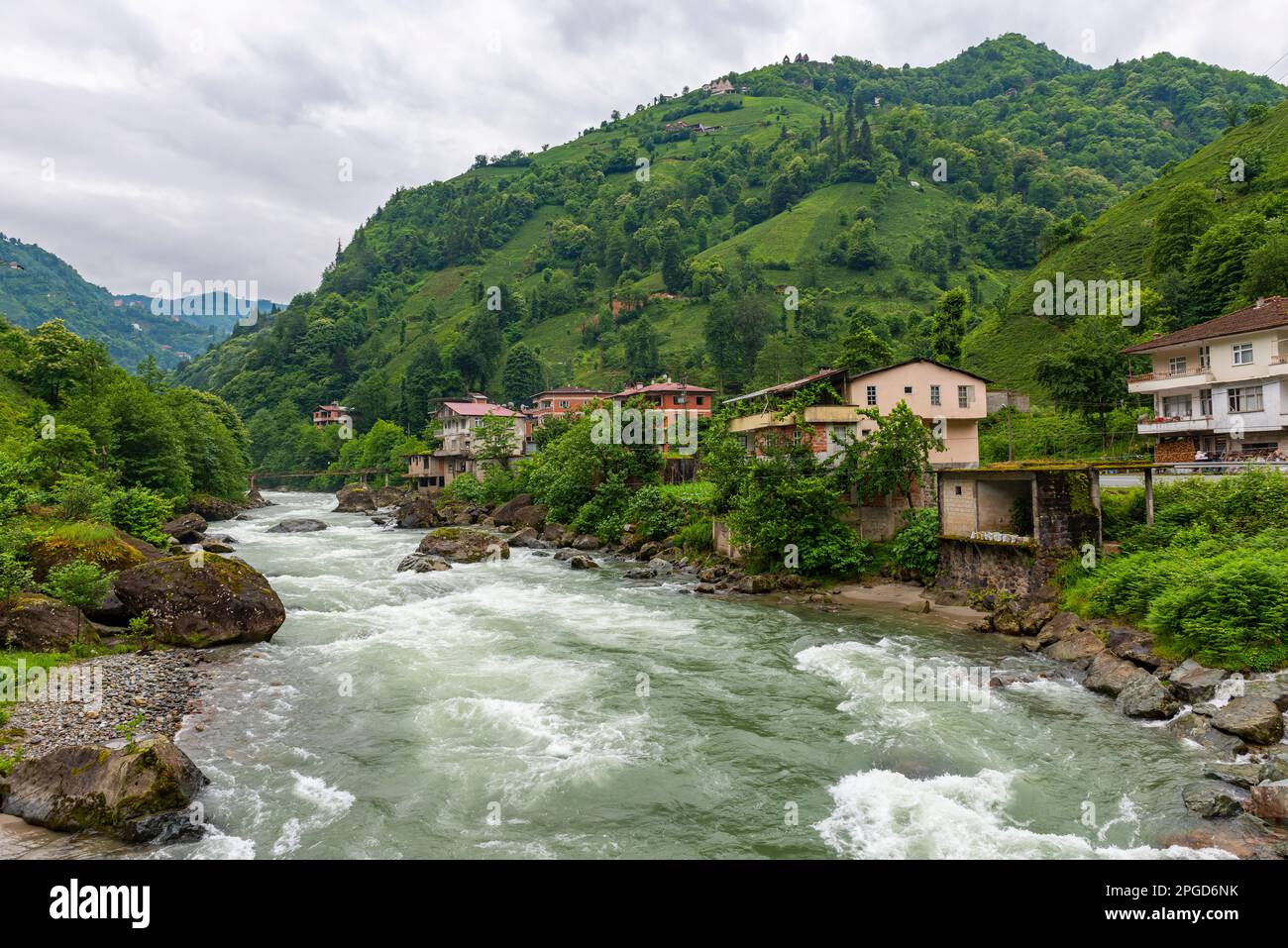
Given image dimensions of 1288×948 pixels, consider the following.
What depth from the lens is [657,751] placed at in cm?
1462

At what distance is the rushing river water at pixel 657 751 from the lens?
11391 mm

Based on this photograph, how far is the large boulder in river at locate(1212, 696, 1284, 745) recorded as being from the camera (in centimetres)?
1369

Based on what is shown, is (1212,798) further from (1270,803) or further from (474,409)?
(474,409)

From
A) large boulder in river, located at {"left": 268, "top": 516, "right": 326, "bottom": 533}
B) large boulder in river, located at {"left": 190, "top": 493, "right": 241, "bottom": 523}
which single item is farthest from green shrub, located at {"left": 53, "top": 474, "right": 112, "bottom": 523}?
large boulder in river, located at {"left": 190, "top": 493, "right": 241, "bottom": 523}

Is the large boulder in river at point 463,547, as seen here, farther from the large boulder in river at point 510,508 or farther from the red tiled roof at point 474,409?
the red tiled roof at point 474,409

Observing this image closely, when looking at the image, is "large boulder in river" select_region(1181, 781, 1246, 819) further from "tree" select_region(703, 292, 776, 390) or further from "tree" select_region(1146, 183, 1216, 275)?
"tree" select_region(703, 292, 776, 390)

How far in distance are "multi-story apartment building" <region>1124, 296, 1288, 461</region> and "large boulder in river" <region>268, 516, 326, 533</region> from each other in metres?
54.0

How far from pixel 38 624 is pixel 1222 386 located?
154ft

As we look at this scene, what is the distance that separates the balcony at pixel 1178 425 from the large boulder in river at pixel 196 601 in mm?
41020

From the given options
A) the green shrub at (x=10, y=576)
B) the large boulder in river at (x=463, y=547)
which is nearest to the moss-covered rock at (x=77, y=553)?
the green shrub at (x=10, y=576)

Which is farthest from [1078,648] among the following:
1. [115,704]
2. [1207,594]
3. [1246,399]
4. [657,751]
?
[115,704]

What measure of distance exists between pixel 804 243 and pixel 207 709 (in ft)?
420
